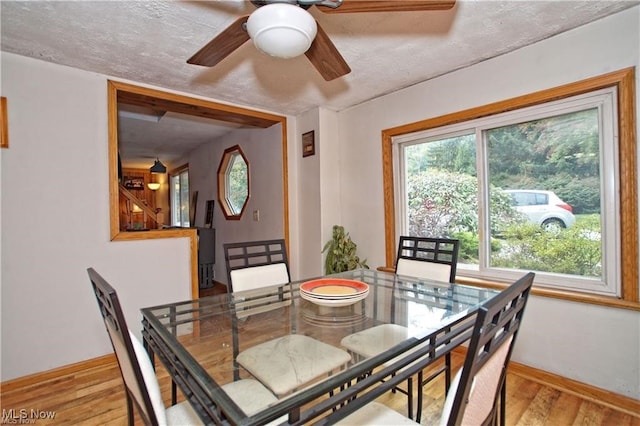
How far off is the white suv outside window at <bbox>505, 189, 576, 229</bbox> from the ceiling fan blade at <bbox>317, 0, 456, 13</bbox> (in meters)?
1.56

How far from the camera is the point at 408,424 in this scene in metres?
1.04

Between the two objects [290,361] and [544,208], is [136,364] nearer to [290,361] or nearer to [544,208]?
[290,361]

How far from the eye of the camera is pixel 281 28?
3.92 ft

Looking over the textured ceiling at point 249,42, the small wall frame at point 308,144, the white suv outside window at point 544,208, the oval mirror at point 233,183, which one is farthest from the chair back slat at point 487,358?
the oval mirror at point 233,183

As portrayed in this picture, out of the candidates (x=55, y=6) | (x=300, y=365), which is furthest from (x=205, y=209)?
(x=300, y=365)

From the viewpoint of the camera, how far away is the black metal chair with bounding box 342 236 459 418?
127cm

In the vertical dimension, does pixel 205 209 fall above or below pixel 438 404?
above

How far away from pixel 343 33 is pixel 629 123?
1.76 meters

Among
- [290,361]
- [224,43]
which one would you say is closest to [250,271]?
[290,361]

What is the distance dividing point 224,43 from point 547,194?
228cm

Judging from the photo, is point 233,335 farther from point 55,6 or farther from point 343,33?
point 55,6

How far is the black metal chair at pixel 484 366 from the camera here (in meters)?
0.71

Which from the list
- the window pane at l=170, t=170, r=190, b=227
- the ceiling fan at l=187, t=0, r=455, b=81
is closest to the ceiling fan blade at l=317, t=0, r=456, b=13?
the ceiling fan at l=187, t=0, r=455, b=81

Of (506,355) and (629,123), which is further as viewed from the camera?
(629,123)
